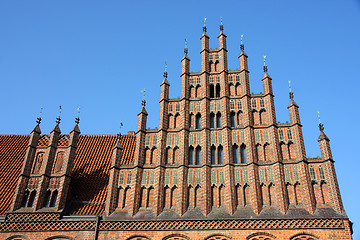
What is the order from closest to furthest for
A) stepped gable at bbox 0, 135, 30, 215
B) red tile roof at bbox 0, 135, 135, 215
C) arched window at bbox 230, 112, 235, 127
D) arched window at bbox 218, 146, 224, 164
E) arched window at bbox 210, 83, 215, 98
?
arched window at bbox 218, 146, 224, 164 < red tile roof at bbox 0, 135, 135, 215 < stepped gable at bbox 0, 135, 30, 215 < arched window at bbox 230, 112, 235, 127 < arched window at bbox 210, 83, 215, 98

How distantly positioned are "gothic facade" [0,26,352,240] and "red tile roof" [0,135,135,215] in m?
0.09

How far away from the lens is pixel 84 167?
21016 mm

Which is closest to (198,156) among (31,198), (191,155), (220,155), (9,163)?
(191,155)

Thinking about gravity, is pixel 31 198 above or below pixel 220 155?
below

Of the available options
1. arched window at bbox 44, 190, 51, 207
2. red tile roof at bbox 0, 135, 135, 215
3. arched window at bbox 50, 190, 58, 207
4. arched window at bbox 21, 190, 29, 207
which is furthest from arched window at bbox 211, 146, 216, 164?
arched window at bbox 21, 190, 29, 207

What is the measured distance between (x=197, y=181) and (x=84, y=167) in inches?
274

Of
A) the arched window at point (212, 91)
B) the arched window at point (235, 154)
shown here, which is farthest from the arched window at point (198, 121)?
the arched window at point (235, 154)

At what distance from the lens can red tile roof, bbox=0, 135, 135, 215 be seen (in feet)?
59.5

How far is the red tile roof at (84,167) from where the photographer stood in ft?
59.5

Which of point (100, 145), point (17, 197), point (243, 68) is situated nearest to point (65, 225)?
point (17, 197)

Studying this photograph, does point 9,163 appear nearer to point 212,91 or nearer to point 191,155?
point 191,155

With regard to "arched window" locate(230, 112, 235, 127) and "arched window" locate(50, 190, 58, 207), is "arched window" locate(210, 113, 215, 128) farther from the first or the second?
"arched window" locate(50, 190, 58, 207)

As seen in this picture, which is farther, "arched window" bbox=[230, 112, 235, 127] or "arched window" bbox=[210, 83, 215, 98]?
"arched window" bbox=[210, 83, 215, 98]

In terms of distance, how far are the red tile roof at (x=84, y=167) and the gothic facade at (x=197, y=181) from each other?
9cm
